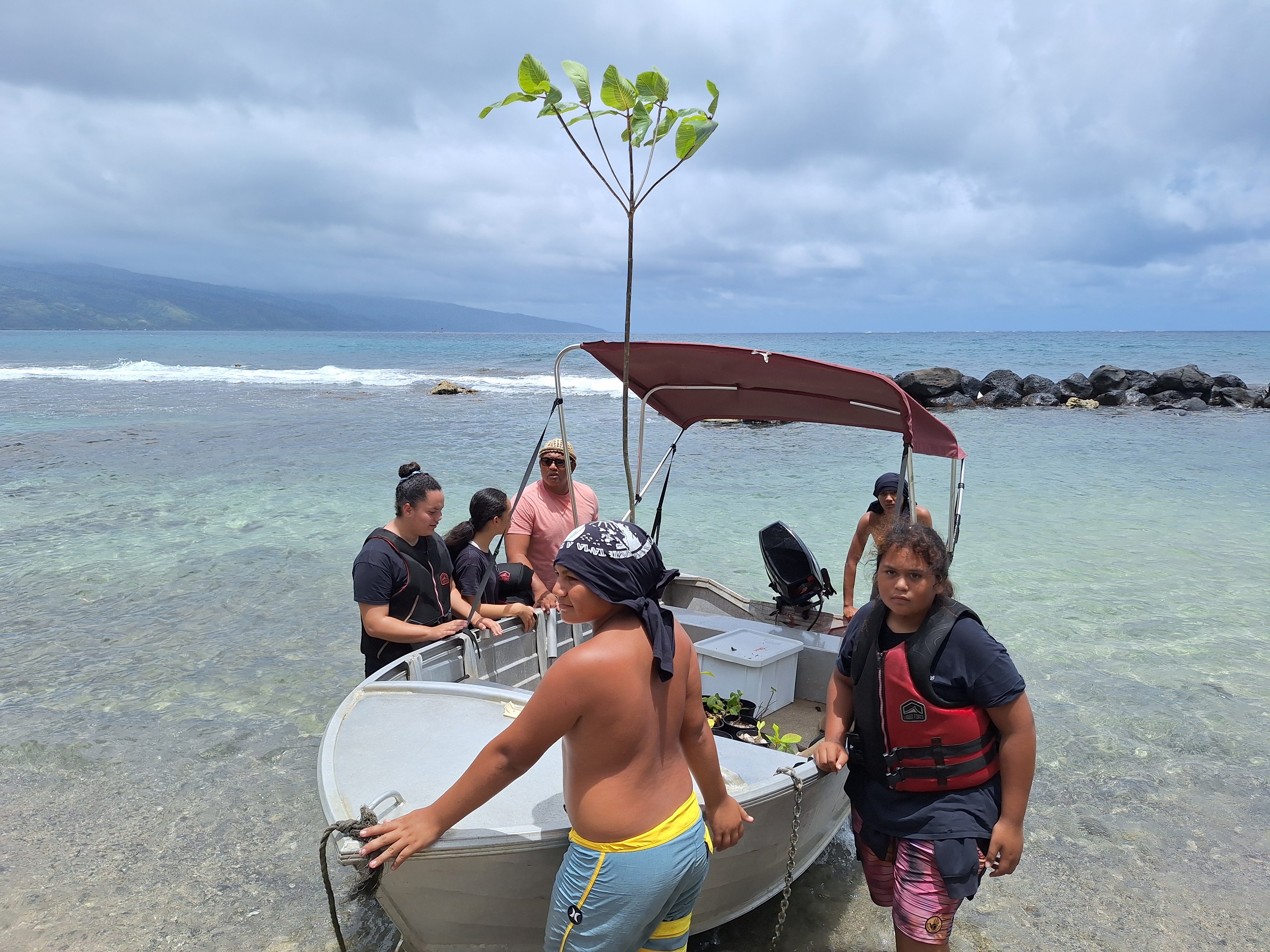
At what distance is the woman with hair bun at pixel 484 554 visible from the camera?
534cm

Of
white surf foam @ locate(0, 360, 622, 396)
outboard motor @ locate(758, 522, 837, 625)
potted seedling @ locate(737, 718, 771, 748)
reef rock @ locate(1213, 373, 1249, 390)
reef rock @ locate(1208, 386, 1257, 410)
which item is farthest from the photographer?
white surf foam @ locate(0, 360, 622, 396)

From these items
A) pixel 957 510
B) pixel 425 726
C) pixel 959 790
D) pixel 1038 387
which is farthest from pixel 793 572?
pixel 1038 387

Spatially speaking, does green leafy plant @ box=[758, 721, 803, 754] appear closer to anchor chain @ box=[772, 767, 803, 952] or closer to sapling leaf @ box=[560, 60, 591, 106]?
anchor chain @ box=[772, 767, 803, 952]

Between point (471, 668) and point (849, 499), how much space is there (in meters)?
11.8

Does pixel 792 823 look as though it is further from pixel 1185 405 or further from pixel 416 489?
pixel 1185 405

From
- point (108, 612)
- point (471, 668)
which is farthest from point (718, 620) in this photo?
point (108, 612)

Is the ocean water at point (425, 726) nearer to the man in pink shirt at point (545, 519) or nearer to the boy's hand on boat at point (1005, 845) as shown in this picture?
the boy's hand on boat at point (1005, 845)

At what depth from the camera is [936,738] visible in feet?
8.75

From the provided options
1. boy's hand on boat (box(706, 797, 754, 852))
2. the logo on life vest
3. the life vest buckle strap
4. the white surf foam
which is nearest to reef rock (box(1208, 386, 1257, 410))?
the white surf foam

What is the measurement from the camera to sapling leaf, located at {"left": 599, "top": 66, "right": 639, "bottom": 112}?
3.26 meters

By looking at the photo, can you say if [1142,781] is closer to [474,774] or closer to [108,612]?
[474,774]

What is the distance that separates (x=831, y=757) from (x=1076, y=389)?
34140 mm

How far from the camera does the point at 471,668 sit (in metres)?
4.81

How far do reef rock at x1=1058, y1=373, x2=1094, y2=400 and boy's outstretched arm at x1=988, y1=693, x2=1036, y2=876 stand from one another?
1289 inches
